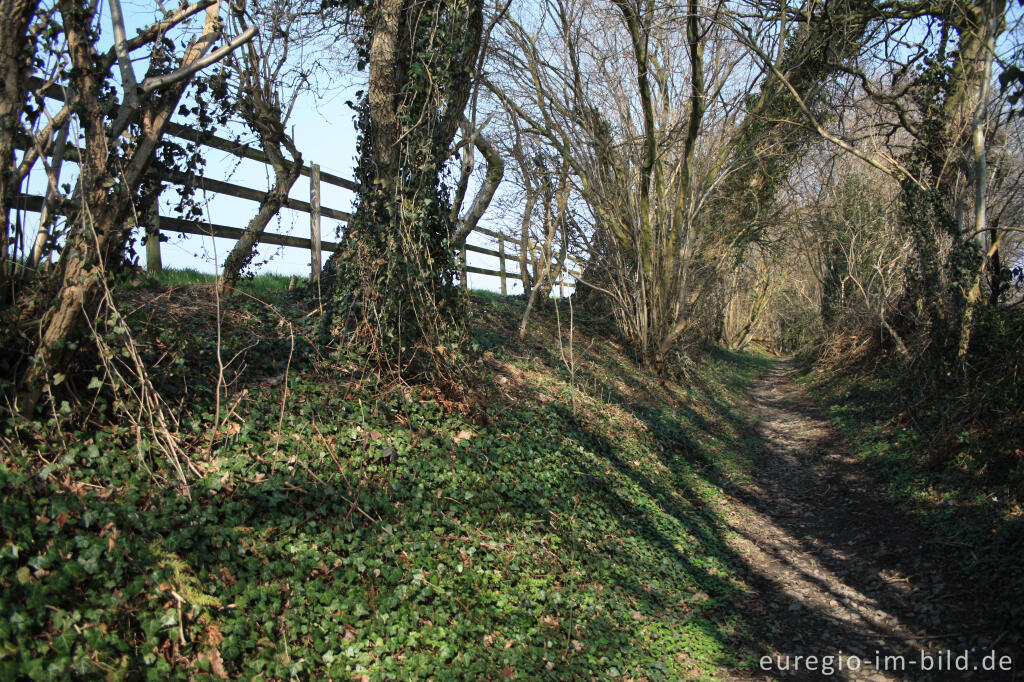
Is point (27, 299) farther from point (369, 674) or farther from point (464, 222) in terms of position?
point (464, 222)

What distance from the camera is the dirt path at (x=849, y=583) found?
4.47 m

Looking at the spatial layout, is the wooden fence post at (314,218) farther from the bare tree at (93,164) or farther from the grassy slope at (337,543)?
the bare tree at (93,164)

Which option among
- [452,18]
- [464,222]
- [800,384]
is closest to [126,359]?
[452,18]

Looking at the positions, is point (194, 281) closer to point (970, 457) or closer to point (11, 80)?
point (11, 80)

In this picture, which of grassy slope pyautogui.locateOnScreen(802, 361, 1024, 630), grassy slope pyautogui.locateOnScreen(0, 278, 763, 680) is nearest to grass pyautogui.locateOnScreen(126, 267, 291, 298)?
grassy slope pyautogui.locateOnScreen(0, 278, 763, 680)

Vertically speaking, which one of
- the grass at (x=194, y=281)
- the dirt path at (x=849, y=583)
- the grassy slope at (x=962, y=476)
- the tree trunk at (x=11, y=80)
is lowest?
the dirt path at (x=849, y=583)

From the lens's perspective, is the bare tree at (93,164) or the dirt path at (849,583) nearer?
the bare tree at (93,164)

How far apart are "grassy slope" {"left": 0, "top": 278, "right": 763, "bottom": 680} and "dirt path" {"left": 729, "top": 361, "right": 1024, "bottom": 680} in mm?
416

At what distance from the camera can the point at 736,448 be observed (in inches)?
412

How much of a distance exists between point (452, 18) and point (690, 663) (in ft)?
19.3

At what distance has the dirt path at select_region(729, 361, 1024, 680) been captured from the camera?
14.7ft

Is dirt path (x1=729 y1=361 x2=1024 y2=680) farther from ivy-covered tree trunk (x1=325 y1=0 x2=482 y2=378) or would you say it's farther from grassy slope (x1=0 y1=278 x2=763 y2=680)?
ivy-covered tree trunk (x1=325 y1=0 x2=482 y2=378)

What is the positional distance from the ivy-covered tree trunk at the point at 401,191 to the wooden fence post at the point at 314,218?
12.4 feet

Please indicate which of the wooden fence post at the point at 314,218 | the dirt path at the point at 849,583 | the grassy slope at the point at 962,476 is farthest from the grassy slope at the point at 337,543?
the wooden fence post at the point at 314,218
